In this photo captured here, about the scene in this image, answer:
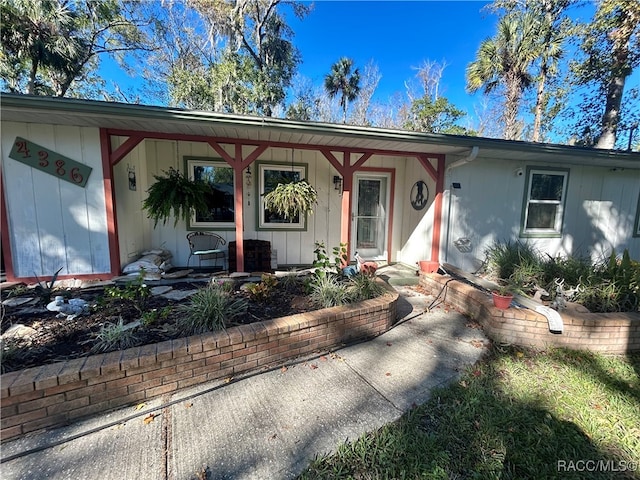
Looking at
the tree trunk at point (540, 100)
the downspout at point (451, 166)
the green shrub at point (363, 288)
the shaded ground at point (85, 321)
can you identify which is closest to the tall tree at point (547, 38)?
the tree trunk at point (540, 100)

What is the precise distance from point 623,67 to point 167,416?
13.4 metres

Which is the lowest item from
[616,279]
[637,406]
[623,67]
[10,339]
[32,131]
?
[637,406]

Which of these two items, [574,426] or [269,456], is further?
[574,426]

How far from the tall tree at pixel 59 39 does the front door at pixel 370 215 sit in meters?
9.67

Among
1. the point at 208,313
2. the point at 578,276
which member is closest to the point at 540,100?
the point at 578,276

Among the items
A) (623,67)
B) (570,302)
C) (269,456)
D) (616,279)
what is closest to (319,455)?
(269,456)

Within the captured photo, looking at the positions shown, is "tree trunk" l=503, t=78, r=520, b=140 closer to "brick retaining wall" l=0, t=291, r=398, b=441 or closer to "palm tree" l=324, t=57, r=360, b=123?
"palm tree" l=324, t=57, r=360, b=123

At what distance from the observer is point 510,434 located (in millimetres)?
1831

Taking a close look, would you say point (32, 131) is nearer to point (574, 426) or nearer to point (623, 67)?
point (574, 426)

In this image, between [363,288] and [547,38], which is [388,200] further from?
[547,38]

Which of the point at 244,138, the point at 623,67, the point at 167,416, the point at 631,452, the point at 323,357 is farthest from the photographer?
the point at 623,67

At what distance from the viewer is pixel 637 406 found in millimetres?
2229

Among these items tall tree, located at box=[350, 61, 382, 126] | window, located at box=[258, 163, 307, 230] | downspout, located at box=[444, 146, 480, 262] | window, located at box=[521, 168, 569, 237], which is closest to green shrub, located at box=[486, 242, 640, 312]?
window, located at box=[521, 168, 569, 237]

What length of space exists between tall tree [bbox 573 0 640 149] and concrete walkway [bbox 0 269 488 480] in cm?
1044
